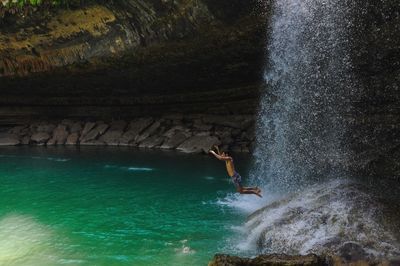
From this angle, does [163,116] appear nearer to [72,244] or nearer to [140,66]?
[140,66]

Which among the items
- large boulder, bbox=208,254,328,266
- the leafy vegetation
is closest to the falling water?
large boulder, bbox=208,254,328,266

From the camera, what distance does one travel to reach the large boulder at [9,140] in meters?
22.1

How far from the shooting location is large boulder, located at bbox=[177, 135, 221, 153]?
59.1ft

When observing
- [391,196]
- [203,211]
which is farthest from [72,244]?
[391,196]

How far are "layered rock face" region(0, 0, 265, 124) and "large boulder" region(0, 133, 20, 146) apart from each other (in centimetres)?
117

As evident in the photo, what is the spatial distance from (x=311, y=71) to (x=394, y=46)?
2857 mm

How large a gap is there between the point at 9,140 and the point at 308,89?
16.1 m

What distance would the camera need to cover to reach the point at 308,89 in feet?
41.3

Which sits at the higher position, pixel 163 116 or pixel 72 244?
pixel 163 116

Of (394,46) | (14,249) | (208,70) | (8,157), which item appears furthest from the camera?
(8,157)

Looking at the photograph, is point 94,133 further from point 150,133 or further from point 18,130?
point 18,130

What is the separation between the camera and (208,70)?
16391mm

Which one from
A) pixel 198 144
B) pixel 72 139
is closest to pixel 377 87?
pixel 198 144

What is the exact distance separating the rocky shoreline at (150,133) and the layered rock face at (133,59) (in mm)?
534
